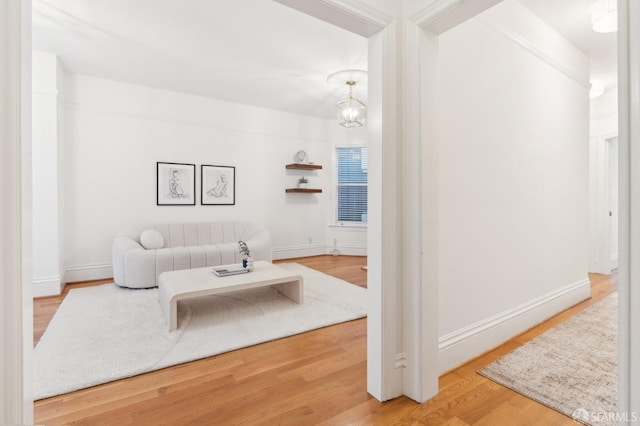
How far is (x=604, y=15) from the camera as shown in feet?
8.58

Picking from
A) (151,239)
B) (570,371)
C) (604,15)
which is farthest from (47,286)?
(604,15)

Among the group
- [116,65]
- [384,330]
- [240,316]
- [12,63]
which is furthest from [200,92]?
[384,330]

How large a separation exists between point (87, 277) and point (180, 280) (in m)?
2.30

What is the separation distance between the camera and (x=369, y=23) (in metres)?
1.61

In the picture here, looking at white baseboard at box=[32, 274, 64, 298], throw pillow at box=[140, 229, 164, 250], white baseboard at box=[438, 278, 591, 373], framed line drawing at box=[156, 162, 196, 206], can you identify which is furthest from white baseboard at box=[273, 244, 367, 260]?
white baseboard at box=[438, 278, 591, 373]

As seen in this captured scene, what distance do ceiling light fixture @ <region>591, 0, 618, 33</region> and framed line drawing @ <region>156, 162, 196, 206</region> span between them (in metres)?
5.19

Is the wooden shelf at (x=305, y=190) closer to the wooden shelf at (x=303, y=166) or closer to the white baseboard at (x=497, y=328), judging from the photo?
the wooden shelf at (x=303, y=166)

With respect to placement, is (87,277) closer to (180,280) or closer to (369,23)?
(180,280)

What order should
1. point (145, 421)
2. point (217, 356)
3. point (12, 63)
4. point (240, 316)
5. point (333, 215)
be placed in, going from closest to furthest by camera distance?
point (12, 63)
point (145, 421)
point (217, 356)
point (240, 316)
point (333, 215)

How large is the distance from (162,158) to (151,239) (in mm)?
1349

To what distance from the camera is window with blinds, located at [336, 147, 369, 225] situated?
640 centimetres

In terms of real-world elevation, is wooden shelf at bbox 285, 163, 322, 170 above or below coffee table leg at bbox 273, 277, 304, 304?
above

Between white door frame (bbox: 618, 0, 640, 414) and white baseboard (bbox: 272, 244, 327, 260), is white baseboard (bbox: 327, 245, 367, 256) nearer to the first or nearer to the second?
white baseboard (bbox: 272, 244, 327, 260)

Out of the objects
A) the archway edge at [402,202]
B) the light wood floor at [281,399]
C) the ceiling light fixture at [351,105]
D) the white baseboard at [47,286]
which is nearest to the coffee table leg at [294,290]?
the light wood floor at [281,399]
